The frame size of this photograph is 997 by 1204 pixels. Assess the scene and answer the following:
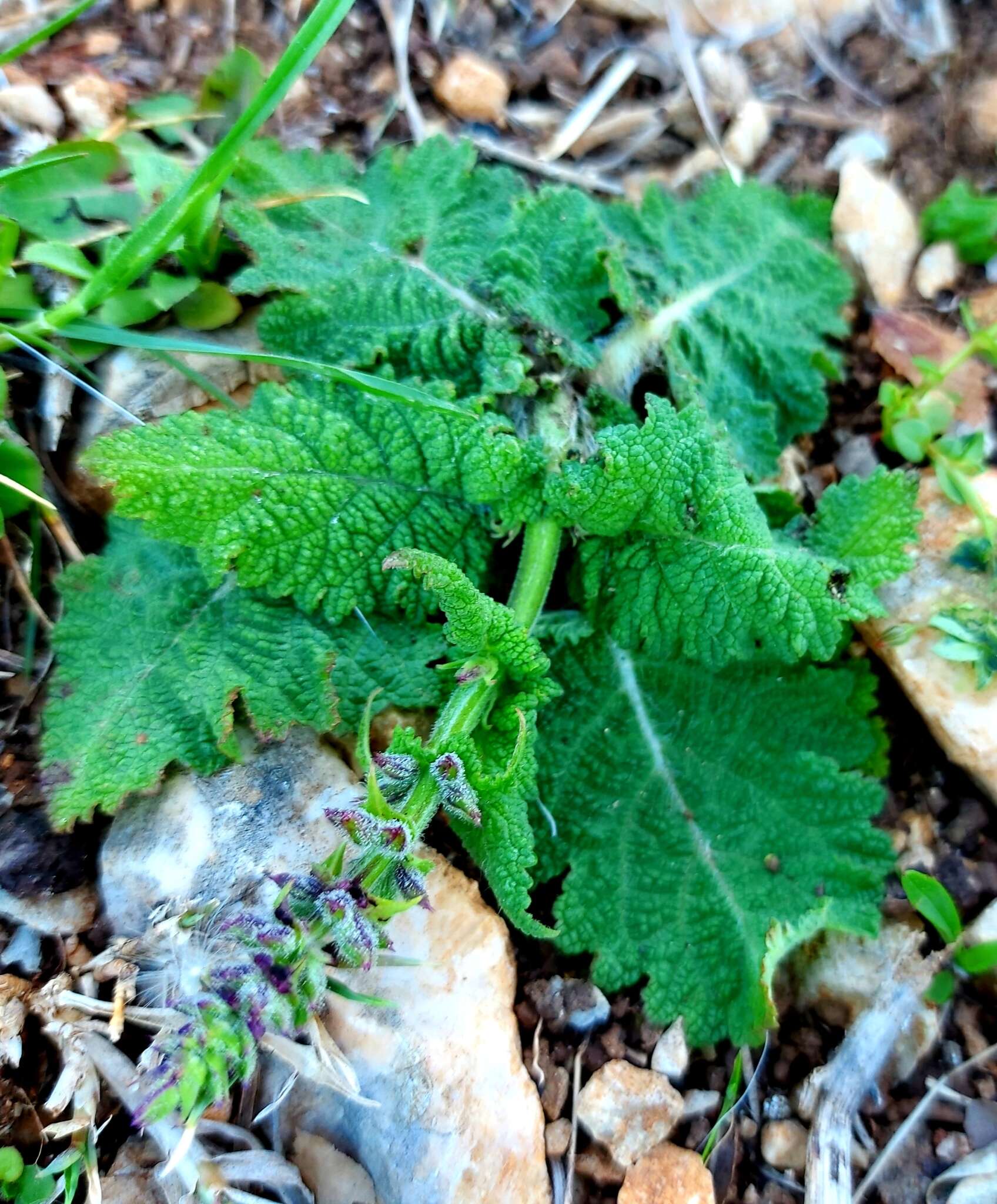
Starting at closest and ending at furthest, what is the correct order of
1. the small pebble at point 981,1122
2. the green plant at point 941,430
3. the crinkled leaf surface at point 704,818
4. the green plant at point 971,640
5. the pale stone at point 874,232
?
1. the small pebble at point 981,1122
2. the crinkled leaf surface at point 704,818
3. the green plant at point 971,640
4. the green plant at point 941,430
5. the pale stone at point 874,232

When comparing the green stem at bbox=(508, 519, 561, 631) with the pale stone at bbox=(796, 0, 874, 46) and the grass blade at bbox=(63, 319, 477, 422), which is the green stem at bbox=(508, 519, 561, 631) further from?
the pale stone at bbox=(796, 0, 874, 46)

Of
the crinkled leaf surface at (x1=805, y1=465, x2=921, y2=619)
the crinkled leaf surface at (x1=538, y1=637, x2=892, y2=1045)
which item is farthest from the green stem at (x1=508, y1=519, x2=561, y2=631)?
the crinkled leaf surface at (x1=805, y1=465, x2=921, y2=619)

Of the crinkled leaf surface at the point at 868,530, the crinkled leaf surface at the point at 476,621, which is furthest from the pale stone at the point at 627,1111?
the crinkled leaf surface at the point at 868,530

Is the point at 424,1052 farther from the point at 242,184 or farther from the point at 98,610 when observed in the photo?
the point at 242,184

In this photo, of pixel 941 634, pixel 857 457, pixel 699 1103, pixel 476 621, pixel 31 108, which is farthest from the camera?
pixel 857 457

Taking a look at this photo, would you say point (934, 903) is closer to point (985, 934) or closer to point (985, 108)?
point (985, 934)

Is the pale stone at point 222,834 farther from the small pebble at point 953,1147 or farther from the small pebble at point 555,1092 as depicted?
the small pebble at point 953,1147

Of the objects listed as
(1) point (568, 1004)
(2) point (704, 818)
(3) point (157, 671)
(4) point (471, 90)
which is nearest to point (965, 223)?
(4) point (471, 90)
